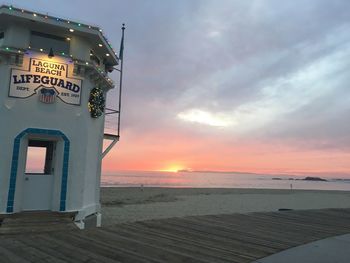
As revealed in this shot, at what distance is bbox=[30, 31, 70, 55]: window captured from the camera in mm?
11859

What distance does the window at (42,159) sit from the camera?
1174 centimetres

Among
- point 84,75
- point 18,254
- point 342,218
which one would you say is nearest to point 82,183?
point 84,75

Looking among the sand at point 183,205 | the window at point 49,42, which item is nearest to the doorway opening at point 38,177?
the window at point 49,42

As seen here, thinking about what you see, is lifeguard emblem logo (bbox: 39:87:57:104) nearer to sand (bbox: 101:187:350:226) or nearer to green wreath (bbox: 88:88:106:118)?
green wreath (bbox: 88:88:106:118)

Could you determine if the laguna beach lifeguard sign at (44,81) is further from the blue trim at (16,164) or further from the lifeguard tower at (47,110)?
the blue trim at (16,164)

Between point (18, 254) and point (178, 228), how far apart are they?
3892 millimetres

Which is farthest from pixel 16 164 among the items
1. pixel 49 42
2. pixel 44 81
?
pixel 49 42

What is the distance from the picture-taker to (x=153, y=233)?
7.64 metres

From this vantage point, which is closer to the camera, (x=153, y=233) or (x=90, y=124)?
(x=153, y=233)

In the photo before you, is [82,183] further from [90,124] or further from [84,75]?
[84,75]

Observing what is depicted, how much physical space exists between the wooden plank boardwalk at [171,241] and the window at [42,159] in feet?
15.9

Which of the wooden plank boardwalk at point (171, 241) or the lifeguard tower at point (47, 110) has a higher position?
the lifeguard tower at point (47, 110)

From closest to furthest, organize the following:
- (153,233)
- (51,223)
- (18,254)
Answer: (18,254) → (153,233) → (51,223)

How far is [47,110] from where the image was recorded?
37.5ft
